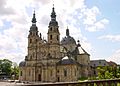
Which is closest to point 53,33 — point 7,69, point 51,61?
point 51,61

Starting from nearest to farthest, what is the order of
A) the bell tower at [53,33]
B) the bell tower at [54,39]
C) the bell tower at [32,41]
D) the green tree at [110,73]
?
the green tree at [110,73] < the bell tower at [54,39] < the bell tower at [53,33] < the bell tower at [32,41]

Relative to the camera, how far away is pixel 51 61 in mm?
78125

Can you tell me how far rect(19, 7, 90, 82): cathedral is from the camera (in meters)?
76.1

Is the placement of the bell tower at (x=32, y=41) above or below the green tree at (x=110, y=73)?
above

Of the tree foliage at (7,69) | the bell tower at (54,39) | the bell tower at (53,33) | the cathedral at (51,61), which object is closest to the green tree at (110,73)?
the cathedral at (51,61)

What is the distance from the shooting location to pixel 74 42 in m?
97.1

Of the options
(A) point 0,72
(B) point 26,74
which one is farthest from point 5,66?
(B) point 26,74

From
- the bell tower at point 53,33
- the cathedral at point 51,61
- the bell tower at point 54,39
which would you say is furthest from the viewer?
the bell tower at point 53,33

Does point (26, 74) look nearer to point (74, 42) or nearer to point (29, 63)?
point (29, 63)

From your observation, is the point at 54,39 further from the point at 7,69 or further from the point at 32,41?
the point at 7,69

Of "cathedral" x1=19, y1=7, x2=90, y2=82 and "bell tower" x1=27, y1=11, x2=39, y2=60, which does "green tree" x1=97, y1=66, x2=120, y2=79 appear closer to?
"cathedral" x1=19, y1=7, x2=90, y2=82

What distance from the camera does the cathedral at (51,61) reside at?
76.1 metres

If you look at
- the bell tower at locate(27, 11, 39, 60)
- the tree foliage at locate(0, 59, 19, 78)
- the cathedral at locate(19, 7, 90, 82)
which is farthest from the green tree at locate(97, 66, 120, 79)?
the tree foliage at locate(0, 59, 19, 78)

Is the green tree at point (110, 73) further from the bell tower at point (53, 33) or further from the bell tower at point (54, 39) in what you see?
the bell tower at point (53, 33)
